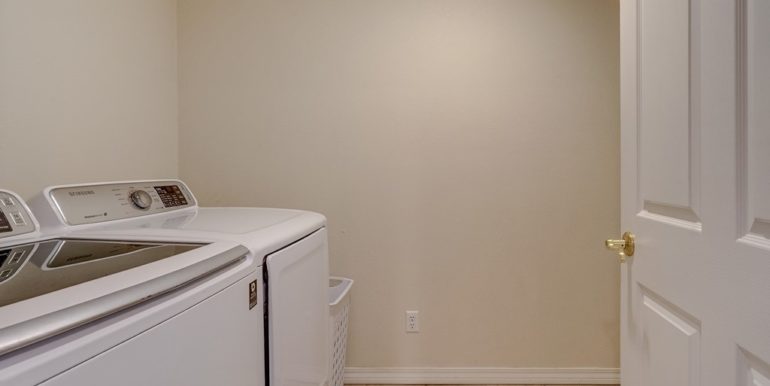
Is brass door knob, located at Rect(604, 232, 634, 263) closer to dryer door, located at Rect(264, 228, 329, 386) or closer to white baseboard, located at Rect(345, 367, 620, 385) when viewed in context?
dryer door, located at Rect(264, 228, 329, 386)

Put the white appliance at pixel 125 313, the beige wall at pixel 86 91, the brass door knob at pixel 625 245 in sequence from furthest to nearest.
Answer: the beige wall at pixel 86 91, the brass door knob at pixel 625 245, the white appliance at pixel 125 313

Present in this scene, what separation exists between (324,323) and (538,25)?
5.68 ft

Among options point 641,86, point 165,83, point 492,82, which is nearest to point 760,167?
point 641,86

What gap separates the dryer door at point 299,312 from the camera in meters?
0.88

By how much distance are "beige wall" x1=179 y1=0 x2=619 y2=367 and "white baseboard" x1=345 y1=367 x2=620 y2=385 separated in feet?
0.13

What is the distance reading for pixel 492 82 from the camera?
1.89 metres

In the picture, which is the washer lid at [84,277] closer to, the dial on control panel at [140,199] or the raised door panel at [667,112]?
the dial on control panel at [140,199]

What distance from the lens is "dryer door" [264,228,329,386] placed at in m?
0.88

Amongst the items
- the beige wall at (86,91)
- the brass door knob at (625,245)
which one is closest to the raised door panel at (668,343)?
the brass door knob at (625,245)

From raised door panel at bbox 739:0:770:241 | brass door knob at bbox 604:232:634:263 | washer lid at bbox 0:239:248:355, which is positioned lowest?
brass door knob at bbox 604:232:634:263

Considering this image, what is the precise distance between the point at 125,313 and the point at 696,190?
1019 mm

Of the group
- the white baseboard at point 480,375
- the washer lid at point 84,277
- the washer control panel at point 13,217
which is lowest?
the white baseboard at point 480,375

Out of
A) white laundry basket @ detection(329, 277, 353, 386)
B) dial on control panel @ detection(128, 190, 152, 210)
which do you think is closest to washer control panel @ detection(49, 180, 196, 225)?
dial on control panel @ detection(128, 190, 152, 210)

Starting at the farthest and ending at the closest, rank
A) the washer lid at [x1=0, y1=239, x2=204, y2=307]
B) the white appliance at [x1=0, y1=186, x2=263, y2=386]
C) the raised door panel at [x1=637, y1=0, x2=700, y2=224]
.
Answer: the raised door panel at [x1=637, y1=0, x2=700, y2=224] < the washer lid at [x1=0, y1=239, x2=204, y2=307] < the white appliance at [x1=0, y1=186, x2=263, y2=386]
